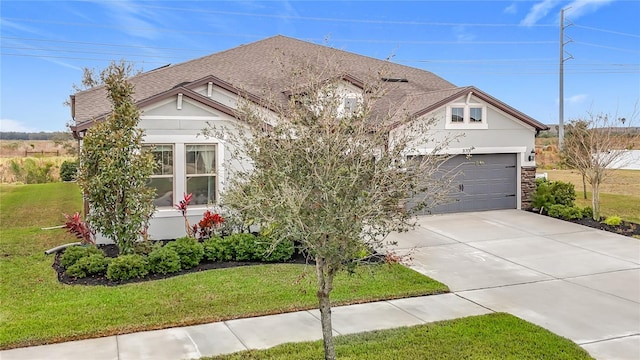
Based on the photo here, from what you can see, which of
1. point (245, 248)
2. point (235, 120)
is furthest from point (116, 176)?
point (235, 120)

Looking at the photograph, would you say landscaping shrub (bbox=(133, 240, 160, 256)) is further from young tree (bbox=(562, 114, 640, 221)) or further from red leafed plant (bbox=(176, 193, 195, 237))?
young tree (bbox=(562, 114, 640, 221))

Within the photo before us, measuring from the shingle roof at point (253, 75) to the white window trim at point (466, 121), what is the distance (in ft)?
1.60

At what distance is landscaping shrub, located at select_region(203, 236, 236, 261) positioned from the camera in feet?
32.7

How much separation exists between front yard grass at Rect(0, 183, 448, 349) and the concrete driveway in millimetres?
1106

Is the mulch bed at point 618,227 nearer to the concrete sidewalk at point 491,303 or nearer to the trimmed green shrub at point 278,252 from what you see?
the concrete sidewalk at point 491,303

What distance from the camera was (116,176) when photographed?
9.37 m

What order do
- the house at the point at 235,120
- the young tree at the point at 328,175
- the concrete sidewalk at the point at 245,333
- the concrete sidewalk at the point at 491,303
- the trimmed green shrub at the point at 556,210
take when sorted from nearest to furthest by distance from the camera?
1. the young tree at the point at 328,175
2. the concrete sidewalk at the point at 245,333
3. the concrete sidewalk at the point at 491,303
4. the house at the point at 235,120
5. the trimmed green shrub at the point at 556,210

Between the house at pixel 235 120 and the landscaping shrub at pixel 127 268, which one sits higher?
the house at pixel 235 120

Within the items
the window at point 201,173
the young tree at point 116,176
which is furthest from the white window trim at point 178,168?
the young tree at point 116,176

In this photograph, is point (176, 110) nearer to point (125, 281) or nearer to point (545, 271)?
point (125, 281)

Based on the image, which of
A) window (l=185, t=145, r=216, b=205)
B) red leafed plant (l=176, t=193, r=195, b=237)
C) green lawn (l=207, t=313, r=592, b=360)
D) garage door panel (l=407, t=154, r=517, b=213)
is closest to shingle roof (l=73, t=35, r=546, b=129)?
garage door panel (l=407, t=154, r=517, b=213)

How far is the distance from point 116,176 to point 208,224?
235 centimetres

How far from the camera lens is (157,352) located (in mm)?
5715

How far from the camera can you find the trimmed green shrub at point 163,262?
903cm
